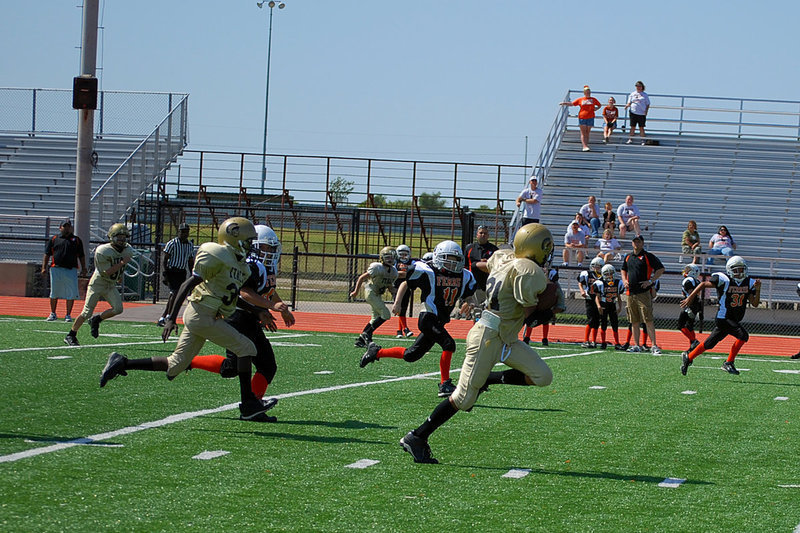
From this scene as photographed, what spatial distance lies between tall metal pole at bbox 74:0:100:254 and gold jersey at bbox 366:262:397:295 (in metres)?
6.79

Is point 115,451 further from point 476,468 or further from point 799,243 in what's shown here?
point 799,243

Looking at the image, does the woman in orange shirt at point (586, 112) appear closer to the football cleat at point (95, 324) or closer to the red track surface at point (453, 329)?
the red track surface at point (453, 329)

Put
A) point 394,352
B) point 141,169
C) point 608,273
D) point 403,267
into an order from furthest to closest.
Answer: point 141,169 → point 608,273 → point 403,267 → point 394,352

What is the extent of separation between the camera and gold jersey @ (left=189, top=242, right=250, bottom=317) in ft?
23.9

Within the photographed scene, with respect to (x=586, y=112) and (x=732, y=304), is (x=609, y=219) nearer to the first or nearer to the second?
(x=586, y=112)

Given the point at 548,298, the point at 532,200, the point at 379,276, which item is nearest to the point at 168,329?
the point at 548,298

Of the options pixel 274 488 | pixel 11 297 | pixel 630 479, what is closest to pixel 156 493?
pixel 274 488

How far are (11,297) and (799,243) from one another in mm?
17877

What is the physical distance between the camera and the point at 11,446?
621 centimetres

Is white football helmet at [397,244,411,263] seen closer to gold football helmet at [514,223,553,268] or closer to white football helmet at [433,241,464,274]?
white football helmet at [433,241,464,274]

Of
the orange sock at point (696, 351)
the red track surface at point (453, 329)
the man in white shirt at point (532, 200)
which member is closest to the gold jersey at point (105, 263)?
the red track surface at point (453, 329)

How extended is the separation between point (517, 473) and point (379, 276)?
9679mm

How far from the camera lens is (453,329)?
19.1m

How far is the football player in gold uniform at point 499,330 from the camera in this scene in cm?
631
